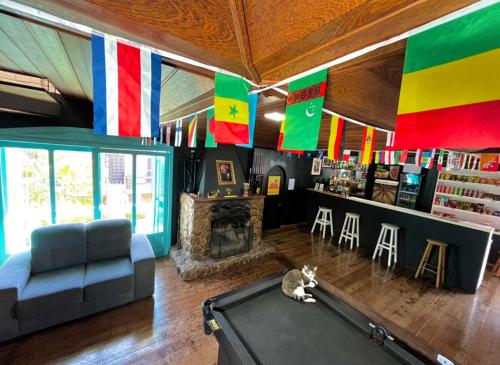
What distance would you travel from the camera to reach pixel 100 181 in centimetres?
337

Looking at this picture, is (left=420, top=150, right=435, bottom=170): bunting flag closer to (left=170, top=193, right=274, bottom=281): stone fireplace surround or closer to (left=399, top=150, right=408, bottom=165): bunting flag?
(left=399, top=150, right=408, bottom=165): bunting flag

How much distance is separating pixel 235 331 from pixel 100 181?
11.2ft

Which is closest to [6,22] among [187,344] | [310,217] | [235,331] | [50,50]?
[50,50]

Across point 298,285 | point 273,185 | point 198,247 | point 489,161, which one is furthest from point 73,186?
Result: point 489,161

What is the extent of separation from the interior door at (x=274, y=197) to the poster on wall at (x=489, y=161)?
3.88m

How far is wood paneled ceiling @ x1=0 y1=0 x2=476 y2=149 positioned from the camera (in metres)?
0.62

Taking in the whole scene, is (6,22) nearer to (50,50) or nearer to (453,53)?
(50,50)

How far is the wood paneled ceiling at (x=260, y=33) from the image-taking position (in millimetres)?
620

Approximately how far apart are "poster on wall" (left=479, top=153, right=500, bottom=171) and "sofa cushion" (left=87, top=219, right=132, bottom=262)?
20.4 ft

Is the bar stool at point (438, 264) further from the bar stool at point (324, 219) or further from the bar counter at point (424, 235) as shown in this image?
the bar stool at point (324, 219)

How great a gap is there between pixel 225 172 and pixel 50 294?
2.90m

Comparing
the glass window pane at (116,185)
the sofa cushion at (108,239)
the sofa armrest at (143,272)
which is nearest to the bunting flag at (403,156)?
the sofa armrest at (143,272)

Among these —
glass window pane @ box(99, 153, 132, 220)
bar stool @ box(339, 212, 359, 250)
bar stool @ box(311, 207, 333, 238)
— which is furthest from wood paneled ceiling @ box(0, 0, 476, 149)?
bar stool @ box(311, 207, 333, 238)

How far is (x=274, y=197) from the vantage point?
17.8 ft
